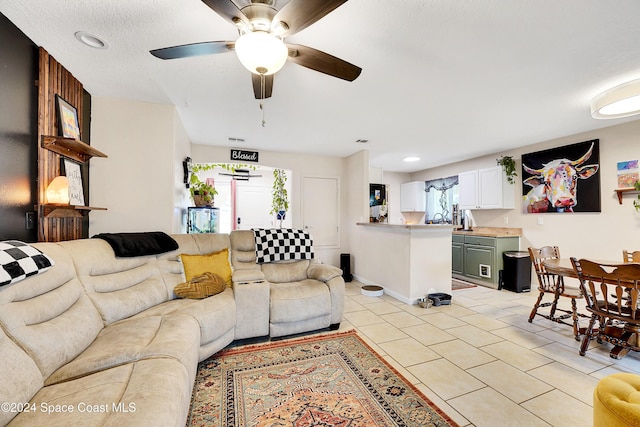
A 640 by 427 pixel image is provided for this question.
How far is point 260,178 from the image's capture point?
721cm

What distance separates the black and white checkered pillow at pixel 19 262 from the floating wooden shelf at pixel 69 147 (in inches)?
40.0

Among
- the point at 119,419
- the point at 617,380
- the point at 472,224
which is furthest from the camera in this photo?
the point at 472,224

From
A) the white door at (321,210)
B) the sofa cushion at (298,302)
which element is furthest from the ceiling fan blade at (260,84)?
the white door at (321,210)

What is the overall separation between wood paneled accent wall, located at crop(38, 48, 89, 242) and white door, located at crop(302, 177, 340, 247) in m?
3.46

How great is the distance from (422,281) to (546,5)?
3093 millimetres

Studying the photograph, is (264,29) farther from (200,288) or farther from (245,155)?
(245,155)

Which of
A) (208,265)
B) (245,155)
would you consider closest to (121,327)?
(208,265)

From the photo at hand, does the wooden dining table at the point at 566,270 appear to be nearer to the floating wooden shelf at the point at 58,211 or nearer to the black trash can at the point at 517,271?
the black trash can at the point at 517,271

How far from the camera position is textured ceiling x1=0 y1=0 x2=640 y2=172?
159 cm

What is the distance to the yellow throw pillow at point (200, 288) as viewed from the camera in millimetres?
2311

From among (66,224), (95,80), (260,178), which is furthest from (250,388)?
(260,178)

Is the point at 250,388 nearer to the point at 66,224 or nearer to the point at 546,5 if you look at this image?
the point at 66,224

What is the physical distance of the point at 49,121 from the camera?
207cm

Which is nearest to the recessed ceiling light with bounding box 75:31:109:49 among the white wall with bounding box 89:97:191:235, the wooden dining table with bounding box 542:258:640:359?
the white wall with bounding box 89:97:191:235
